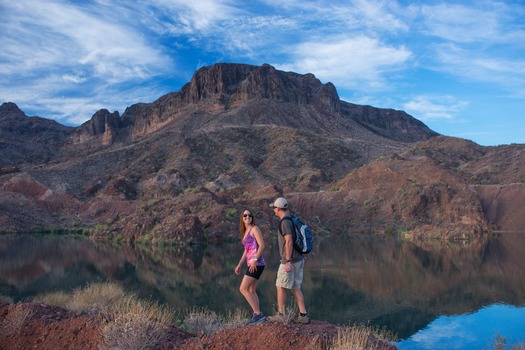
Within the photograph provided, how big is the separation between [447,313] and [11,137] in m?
141

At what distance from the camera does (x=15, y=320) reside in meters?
9.79

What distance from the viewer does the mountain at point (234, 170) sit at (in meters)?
47.5

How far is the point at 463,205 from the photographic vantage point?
46938mm

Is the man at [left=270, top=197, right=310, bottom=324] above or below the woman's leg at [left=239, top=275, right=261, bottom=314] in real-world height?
above

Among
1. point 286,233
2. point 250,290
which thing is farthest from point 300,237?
point 250,290

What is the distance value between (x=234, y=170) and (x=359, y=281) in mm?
56232

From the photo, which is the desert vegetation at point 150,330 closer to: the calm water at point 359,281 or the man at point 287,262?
the man at point 287,262

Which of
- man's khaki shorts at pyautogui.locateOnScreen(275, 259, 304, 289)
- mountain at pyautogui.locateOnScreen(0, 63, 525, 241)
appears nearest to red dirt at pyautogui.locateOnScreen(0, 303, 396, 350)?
man's khaki shorts at pyautogui.locateOnScreen(275, 259, 304, 289)

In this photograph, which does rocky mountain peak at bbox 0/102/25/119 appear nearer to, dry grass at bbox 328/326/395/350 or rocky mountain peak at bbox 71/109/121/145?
rocky mountain peak at bbox 71/109/121/145

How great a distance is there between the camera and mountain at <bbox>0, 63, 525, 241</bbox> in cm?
4753

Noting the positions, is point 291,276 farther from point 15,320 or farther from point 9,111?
point 9,111

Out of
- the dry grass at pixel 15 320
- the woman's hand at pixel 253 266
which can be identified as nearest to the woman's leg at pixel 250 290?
the woman's hand at pixel 253 266

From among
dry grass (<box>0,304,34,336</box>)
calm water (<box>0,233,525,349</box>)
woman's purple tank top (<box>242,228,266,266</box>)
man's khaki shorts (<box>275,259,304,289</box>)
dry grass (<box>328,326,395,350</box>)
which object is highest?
woman's purple tank top (<box>242,228,266,266</box>)

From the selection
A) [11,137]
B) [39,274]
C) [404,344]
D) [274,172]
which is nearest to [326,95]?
[274,172]
